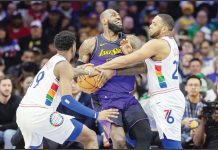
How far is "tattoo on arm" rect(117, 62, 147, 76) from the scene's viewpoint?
34.1 ft

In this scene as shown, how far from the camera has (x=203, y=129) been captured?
11242 millimetres

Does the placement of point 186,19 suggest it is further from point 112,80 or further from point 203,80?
point 112,80

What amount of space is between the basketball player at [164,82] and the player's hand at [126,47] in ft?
0.94

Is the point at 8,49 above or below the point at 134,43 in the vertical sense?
below

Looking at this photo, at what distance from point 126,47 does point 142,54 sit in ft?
1.75

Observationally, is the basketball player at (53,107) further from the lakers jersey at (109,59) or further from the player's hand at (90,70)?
the lakers jersey at (109,59)

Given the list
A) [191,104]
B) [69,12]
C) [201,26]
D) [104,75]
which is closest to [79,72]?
[104,75]

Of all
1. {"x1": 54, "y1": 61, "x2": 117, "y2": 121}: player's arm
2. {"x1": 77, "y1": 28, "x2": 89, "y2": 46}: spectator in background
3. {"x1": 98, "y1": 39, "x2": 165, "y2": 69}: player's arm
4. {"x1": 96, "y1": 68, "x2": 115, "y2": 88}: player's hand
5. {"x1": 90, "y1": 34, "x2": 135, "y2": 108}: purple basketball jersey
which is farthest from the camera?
{"x1": 77, "y1": 28, "x2": 89, "y2": 46}: spectator in background

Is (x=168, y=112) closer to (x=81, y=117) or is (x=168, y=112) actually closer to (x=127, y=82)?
(x=127, y=82)

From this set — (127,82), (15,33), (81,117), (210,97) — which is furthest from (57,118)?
(15,33)

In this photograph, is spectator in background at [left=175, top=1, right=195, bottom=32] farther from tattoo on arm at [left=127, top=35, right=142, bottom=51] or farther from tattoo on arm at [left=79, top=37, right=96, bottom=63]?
tattoo on arm at [left=79, top=37, right=96, bottom=63]

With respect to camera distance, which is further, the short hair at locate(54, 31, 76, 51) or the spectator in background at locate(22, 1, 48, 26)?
the spectator in background at locate(22, 1, 48, 26)

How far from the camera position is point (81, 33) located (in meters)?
15.6

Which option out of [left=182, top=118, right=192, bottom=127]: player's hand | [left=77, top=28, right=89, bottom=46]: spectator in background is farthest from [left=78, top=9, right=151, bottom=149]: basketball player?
[left=77, top=28, right=89, bottom=46]: spectator in background
